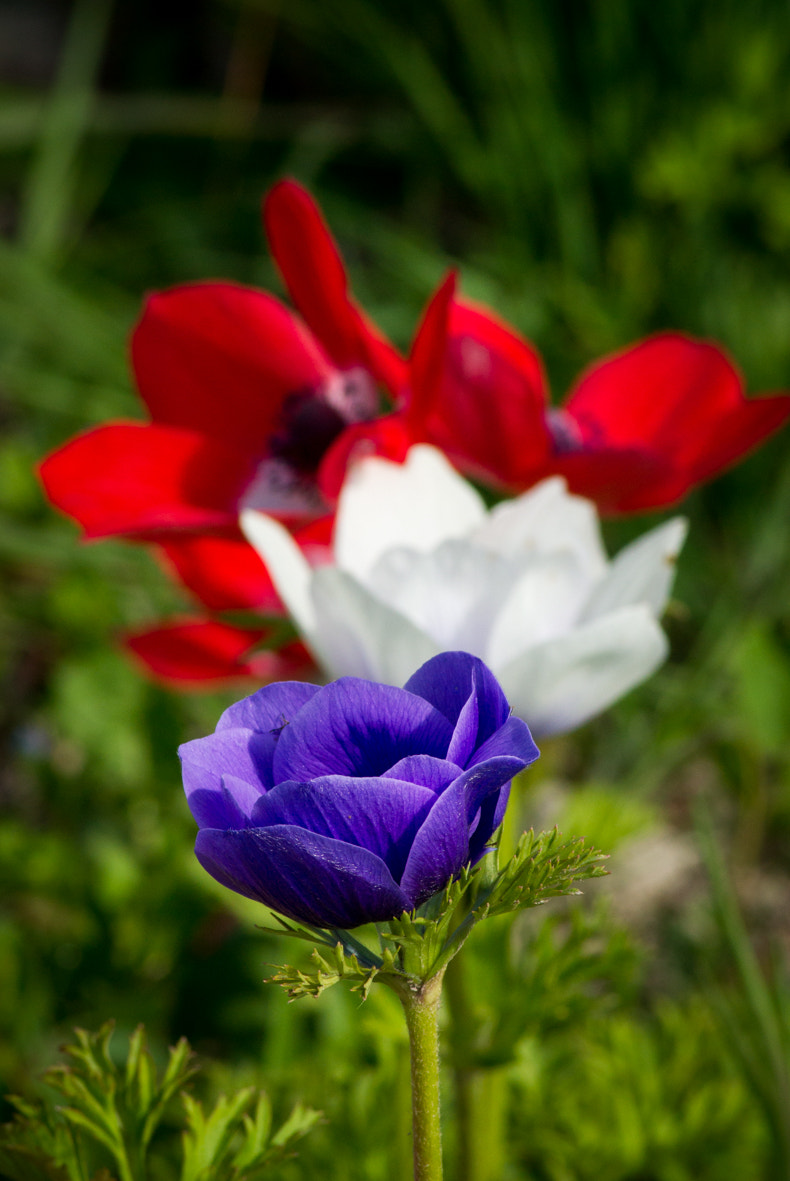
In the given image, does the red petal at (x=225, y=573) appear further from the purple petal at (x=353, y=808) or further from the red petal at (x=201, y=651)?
the purple petal at (x=353, y=808)

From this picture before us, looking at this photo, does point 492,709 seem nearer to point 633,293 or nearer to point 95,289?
point 633,293

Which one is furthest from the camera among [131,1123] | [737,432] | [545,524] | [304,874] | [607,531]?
[607,531]

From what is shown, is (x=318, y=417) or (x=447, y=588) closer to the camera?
(x=447, y=588)

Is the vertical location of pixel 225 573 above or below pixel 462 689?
above

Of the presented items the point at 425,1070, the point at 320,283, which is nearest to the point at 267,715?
the point at 425,1070

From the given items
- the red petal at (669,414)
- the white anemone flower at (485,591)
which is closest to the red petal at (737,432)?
the red petal at (669,414)

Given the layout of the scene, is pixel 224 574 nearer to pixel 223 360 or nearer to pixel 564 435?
pixel 223 360
